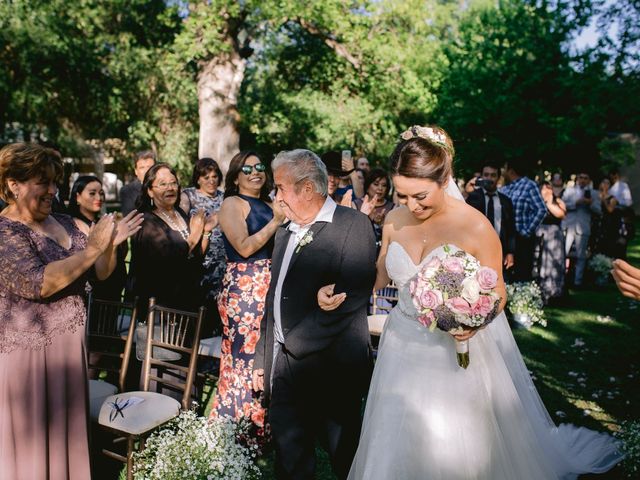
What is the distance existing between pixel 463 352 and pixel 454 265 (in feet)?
1.56

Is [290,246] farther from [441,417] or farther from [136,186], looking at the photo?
[136,186]

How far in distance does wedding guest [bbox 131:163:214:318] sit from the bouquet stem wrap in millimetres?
2622

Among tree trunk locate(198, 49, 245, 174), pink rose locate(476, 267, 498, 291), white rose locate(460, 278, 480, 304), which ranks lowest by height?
white rose locate(460, 278, 480, 304)

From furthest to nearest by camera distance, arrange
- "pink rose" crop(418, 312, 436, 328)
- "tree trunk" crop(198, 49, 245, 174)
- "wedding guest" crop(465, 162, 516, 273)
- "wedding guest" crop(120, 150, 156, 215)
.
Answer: "tree trunk" crop(198, 49, 245, 174) < "wedding guest" crop(465, 162, 516, 273) < "wedding guest" crop(120, 150, 156, 215) < "pink rose" crop(418, 312, 436, 328)

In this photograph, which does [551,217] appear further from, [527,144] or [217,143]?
[527,144]

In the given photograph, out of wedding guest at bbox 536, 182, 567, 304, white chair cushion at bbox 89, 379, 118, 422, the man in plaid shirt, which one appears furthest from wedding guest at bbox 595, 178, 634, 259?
white chair cushion at bbox 89, 379, 118, 422

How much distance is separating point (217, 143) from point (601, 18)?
12.2m

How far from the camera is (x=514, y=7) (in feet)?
62.6

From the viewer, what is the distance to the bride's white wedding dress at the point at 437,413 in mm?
2746

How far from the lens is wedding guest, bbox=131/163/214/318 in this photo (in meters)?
4.45

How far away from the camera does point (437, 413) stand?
280 centimetres

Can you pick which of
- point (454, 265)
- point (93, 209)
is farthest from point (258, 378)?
point (93, 209)

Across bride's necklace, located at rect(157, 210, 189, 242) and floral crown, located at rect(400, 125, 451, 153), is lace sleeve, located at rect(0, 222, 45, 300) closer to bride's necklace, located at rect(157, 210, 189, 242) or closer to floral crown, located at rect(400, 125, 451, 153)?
bride's necklace, located at rect(157, 210, 189, 242)

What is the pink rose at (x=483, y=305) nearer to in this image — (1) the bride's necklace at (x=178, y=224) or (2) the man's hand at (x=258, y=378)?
(2) the man's hand at (x=258, y=378)
